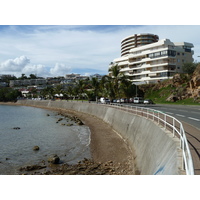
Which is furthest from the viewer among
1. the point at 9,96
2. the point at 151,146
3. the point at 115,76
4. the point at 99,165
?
the point at 9,96

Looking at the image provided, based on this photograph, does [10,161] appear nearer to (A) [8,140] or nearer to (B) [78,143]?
(B) [78,143]

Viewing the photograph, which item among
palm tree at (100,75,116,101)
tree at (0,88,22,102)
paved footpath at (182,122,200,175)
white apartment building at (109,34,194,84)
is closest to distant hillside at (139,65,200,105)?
white apartment building at (109,34,194,84)

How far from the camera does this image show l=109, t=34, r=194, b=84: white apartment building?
6719 centimetres

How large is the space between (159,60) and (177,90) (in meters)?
22.4

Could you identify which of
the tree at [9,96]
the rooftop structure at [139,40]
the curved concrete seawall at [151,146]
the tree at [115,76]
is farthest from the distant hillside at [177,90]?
the tree at [9,96]

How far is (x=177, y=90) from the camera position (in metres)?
50.1

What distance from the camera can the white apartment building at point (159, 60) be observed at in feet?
220

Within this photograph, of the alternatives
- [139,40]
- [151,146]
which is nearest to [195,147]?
[151,146]

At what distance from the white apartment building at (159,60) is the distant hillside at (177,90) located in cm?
540

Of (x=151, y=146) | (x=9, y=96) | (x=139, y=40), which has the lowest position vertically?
(x=151, y=146)

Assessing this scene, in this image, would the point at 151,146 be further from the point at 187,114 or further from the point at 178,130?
the point at 187,114

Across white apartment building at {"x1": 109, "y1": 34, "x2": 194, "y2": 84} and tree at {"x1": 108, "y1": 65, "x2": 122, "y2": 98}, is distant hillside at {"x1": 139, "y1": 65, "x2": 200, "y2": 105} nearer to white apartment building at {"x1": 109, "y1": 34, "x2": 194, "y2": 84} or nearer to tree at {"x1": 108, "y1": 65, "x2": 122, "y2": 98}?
white apartment building at {"x1": 109, "y1": 34, "x2": 194, "y2": 84}

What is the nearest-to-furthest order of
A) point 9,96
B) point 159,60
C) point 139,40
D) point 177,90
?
point 177,90 → point 159,60 → point 139,40 → point 9,96

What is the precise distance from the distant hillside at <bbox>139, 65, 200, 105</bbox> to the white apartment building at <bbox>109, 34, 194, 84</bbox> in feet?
17.7
